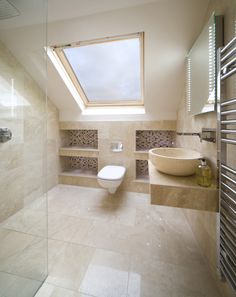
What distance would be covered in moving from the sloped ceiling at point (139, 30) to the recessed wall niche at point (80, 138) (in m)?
1.08

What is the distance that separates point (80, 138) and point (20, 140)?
1.32 meters

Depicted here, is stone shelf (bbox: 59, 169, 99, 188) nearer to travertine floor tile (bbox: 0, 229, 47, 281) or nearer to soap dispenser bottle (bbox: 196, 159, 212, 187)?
travertine floor tile (bbox: 0, 229, 47, 281)

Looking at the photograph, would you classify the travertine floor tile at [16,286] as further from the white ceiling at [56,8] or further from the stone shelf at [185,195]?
the white ceiling at [56,8]

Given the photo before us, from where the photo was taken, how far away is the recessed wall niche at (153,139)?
2.74 m

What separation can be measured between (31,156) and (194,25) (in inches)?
93.5

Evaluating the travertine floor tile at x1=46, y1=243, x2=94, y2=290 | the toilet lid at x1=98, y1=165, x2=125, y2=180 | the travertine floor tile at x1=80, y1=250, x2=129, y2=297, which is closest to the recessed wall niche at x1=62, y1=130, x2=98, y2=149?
the toilet lid at x1=98, y1=165, x2=125, y2=180

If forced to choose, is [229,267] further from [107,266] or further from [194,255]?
[107,266]

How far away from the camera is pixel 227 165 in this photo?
0.97 meters

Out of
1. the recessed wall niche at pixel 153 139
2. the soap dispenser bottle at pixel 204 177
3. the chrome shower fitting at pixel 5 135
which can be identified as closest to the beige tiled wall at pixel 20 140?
the chrome shower fitting at pixel 5 135

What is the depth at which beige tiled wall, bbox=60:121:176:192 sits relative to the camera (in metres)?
2.54

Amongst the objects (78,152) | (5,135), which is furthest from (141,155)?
(5,135)

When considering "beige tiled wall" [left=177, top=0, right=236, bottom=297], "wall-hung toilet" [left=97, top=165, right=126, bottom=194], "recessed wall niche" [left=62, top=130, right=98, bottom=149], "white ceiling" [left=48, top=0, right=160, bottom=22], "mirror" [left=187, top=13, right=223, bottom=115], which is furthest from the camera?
"recessed wall niche" [left=62, top=130, right=98, bottom=149]

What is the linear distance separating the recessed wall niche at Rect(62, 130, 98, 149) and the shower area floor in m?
1.28

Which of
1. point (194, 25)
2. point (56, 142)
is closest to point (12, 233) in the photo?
point (56, 142)
